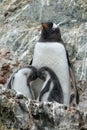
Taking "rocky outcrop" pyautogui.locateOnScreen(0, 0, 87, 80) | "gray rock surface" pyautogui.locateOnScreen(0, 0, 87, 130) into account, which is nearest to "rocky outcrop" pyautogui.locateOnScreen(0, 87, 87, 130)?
"gray rock surface" pyautogui.locateOnScreen(0, 0, 87, 130)

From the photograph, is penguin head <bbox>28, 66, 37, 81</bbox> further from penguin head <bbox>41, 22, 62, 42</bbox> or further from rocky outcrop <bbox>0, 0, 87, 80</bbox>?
rocky outcrop <bbox>0, 0, 87, 80</bbox>

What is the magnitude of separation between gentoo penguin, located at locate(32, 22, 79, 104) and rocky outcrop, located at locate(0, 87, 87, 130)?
188 cm

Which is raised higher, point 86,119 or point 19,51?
point 86,119

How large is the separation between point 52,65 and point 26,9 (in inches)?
76.4

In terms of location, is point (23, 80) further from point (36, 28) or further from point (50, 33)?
point (36, 28)

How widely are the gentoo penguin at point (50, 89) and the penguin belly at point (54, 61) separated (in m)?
0.21

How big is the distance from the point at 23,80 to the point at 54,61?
0.46 m

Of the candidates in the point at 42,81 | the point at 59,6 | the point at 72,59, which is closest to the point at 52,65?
the point at 42,81

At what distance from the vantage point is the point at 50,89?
5.77 meters

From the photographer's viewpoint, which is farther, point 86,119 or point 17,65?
point 17,65

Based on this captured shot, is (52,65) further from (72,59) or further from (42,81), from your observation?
(72,59)

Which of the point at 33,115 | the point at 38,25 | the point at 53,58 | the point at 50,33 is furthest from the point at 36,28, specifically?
the point at 33,115

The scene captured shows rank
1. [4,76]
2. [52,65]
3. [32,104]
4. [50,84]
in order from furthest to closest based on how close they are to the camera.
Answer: [4,76]
[52,65]
[50,84]
[32,104]

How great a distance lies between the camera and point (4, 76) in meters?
7.02
